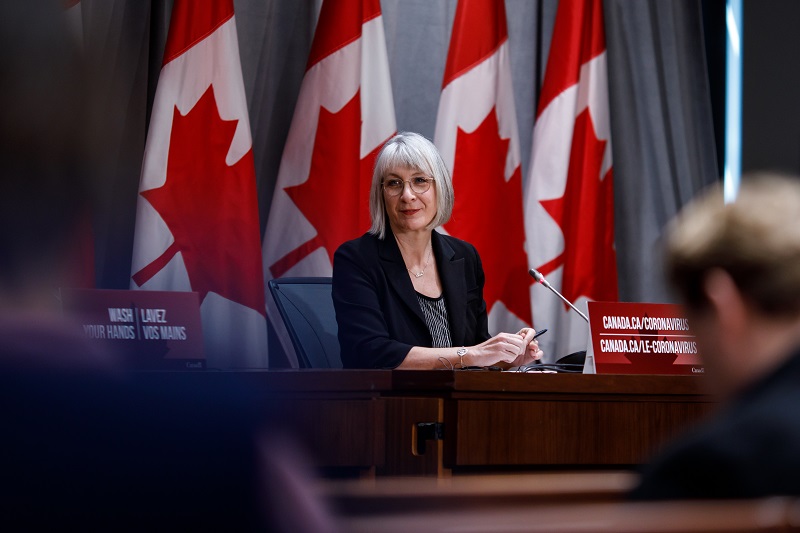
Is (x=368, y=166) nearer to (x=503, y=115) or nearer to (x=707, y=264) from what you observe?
(x=503, y=115)

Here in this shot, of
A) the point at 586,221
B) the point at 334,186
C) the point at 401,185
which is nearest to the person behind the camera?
the point at 401,185

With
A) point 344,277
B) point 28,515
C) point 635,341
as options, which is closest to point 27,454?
point 28,515

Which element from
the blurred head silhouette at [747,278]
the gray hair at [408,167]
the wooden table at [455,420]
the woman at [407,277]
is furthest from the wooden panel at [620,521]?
the gray hair at [408,167]

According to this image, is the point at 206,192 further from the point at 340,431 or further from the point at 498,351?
the point at 340,431

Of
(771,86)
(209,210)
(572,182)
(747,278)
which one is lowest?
(747,278)

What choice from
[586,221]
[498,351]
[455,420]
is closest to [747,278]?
[455,420]

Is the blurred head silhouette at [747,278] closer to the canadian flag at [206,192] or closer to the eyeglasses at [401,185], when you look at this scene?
the eyeglasses at [401,185]

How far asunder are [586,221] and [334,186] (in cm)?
125

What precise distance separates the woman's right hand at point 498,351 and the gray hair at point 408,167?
659mm

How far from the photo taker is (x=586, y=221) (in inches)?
181

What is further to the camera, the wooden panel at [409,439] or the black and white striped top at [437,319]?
the black and white striped top at [437,319]

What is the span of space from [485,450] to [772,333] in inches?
52.2

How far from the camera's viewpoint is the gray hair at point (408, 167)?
3.28 meters

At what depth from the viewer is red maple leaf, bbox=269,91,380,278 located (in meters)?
4.11
